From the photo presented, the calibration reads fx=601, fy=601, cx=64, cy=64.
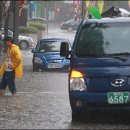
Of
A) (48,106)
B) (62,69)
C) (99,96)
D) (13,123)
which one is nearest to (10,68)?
(48,106)

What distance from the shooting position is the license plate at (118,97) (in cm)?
1102

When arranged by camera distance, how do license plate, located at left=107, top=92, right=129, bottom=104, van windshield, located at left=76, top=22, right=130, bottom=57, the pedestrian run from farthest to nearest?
the pedestrian → van windshield, located at left=76, top=22, right=130, bottom=57 → license plate, located at left=107, top=92, right=129, bottom=104

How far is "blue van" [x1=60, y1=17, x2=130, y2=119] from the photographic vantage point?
435 inches

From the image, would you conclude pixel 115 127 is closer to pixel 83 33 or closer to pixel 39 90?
pixel 83 33

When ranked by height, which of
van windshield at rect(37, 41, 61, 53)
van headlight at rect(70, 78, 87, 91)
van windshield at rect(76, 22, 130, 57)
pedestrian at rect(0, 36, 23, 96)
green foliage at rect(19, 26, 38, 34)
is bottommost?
green foliage at rect(19, 26, 38, 34)

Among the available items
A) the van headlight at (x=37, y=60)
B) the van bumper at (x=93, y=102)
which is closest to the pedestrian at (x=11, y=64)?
the van bumper at (x=93, y=102)

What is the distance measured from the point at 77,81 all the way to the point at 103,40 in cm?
100

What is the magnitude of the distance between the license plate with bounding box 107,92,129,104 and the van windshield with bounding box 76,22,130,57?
0.81m

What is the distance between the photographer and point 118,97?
1103 cm

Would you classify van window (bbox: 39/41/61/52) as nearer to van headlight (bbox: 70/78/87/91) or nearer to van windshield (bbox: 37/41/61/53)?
van windshield (bbox: 37/41/61/53)

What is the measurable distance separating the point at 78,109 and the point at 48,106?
10.5ft

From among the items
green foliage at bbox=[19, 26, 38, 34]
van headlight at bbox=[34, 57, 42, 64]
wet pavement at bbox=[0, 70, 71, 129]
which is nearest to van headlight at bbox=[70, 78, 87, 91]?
wet pavement at bbox=[0, 70, 71, 129]

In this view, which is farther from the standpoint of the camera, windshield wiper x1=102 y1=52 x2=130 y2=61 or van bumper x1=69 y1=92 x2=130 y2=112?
windshield wiper x1=102 y1=52 x2=130 y2=61

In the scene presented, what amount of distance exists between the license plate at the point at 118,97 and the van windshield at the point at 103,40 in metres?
0.81
